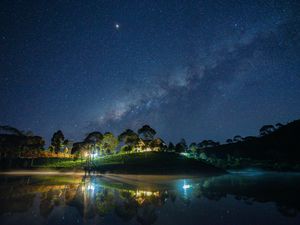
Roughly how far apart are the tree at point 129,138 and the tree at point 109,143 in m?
3.97

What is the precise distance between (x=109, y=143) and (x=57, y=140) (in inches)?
979

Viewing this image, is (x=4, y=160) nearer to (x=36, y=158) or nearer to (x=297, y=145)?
(x=36, y=158)

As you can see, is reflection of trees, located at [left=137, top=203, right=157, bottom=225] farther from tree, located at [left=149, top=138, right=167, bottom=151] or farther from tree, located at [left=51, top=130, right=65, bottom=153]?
tree, located at [left=51, top=130, right=65, bottom=153]

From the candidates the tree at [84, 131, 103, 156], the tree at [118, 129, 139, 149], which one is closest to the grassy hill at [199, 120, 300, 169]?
the tree at [118, 129, 139, 149]

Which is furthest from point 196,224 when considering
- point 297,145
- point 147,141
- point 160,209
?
point 297,145

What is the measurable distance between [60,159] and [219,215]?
84.6 m

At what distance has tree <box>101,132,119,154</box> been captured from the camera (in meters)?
106

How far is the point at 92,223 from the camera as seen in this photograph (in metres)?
12.2

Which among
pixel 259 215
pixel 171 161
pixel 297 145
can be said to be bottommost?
pixel 259 215

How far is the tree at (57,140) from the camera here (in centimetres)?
10838

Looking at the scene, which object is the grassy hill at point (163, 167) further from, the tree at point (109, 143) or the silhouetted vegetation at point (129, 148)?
the tree at point (109, 143)

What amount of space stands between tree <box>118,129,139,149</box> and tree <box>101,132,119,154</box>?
13.0 ft

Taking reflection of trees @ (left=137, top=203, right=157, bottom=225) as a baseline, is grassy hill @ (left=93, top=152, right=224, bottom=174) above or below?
above

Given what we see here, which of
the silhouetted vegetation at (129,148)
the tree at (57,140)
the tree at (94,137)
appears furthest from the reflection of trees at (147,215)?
the tree at (57,140)
